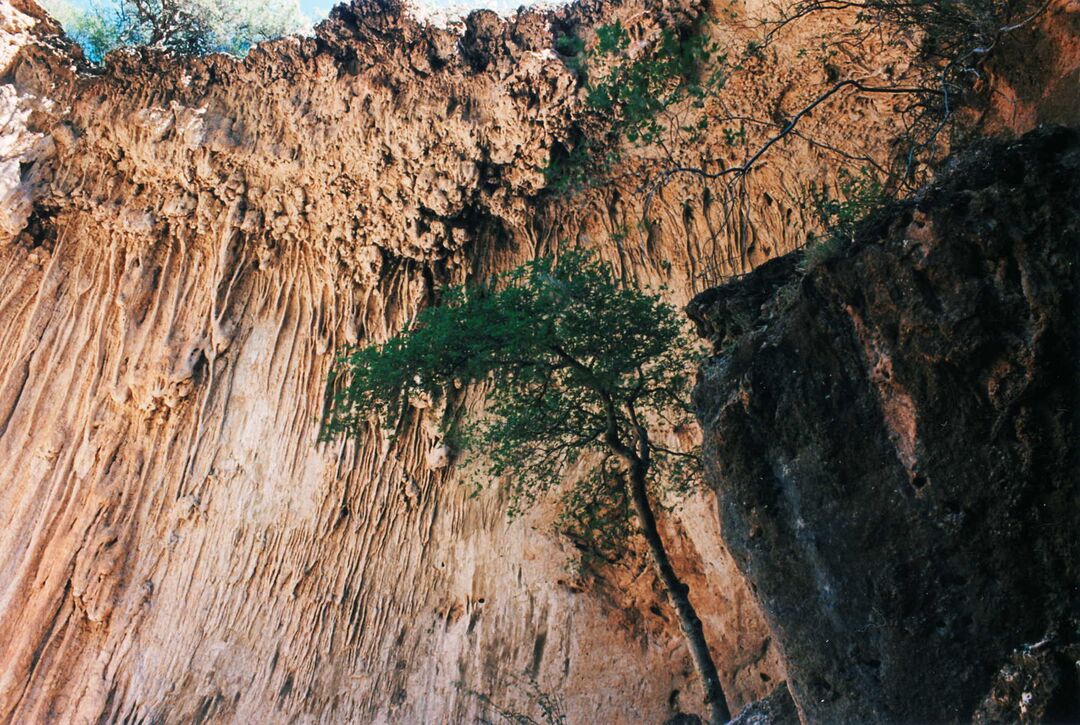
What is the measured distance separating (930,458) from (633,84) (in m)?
5.82

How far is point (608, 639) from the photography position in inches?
421

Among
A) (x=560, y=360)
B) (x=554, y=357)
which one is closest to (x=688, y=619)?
(x=560, y=360)

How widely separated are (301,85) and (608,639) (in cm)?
847

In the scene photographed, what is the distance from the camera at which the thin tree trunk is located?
23.0 feet

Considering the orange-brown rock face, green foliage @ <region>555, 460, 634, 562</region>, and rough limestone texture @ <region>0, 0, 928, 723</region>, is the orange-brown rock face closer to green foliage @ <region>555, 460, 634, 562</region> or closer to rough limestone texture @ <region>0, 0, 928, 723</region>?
rough limestone texture @ <region>0, 0, 928, 723</region>

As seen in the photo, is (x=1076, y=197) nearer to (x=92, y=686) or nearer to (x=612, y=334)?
(x=612, y=334)

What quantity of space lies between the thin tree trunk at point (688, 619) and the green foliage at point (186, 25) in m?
10.2

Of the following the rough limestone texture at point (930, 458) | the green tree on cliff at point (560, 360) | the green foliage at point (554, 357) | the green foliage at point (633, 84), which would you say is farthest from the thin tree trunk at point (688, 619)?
the green foliage at point (633, 84)

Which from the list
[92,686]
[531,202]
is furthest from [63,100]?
[92,686]

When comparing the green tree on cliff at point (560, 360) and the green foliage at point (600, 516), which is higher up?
the green tree on cliff at point (560, 360)

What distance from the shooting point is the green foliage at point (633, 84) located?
28.8 feet

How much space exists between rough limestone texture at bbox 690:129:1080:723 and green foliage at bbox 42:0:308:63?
12.0 m

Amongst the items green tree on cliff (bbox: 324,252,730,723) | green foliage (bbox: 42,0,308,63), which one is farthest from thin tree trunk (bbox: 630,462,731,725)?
green foliage (bbox: 42,0,308,63)

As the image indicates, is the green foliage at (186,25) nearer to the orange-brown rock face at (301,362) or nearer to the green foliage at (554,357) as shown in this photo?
the orange-brown rock face at (301,362)
